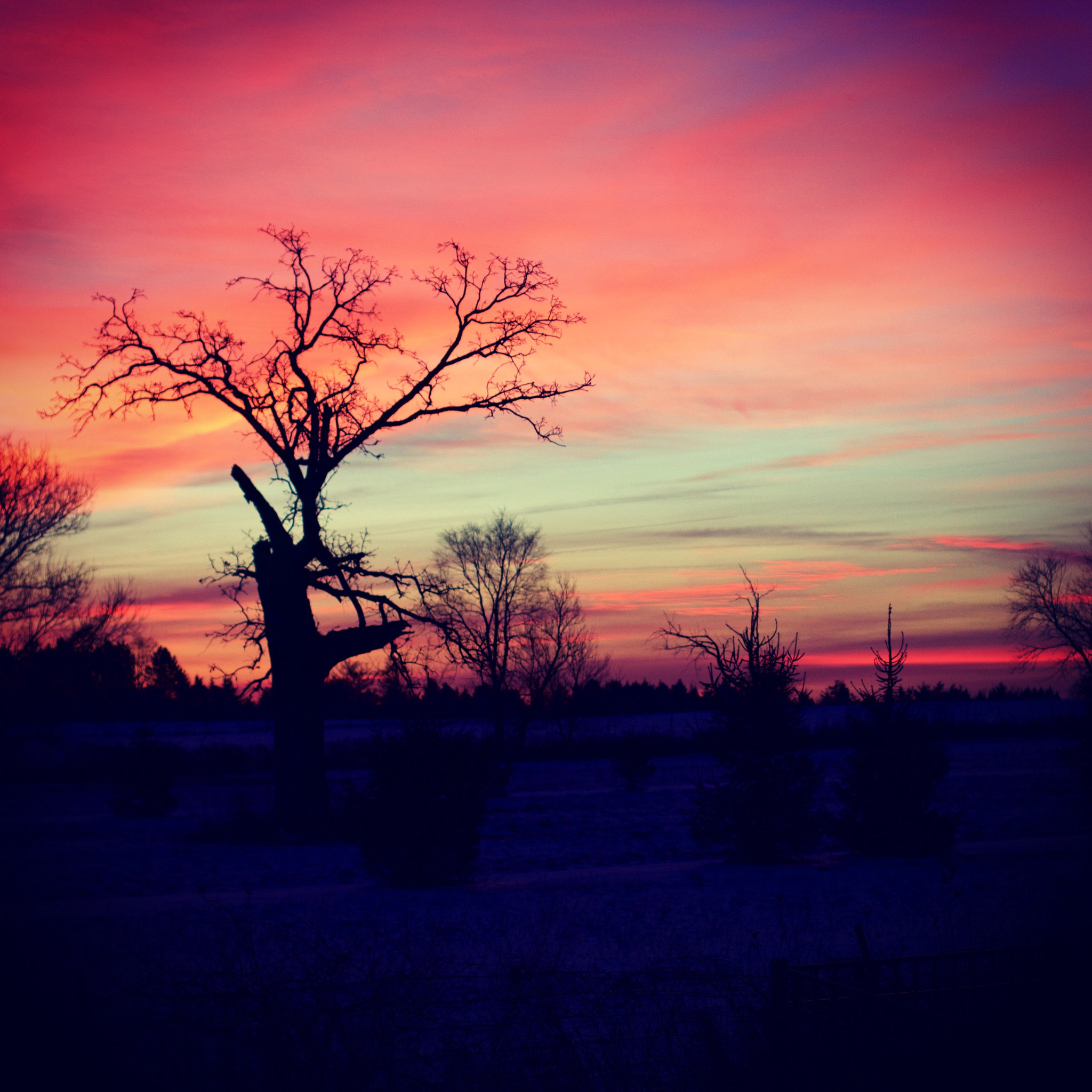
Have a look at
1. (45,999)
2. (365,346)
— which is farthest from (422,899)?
(365,346)

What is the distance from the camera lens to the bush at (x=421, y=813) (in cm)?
1592

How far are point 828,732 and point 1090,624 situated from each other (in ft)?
62.7

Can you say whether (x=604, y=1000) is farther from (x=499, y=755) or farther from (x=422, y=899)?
(x=499, y=755)

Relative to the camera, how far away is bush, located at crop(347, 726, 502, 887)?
15.9 m

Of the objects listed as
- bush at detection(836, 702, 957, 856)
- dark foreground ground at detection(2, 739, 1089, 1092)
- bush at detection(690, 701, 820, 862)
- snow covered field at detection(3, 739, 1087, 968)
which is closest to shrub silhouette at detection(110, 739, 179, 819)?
snow covered field at detection(3, 739, 1087, 968)

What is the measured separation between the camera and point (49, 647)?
40.5 m

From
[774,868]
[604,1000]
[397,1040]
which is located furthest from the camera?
[774,868]

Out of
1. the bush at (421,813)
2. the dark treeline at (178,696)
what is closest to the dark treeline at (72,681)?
the dark treeline at (178,696)

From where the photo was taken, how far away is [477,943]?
11078 mm

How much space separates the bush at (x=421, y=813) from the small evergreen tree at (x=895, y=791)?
23.4 feet

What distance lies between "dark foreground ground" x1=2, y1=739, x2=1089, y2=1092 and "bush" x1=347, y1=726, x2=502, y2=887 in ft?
2.04

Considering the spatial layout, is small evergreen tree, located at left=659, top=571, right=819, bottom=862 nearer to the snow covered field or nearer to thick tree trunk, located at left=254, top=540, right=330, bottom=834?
the snow covered field

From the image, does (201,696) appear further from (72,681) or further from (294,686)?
(294,686)

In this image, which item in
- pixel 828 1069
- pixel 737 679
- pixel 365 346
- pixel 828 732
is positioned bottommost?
pixel 828 732
